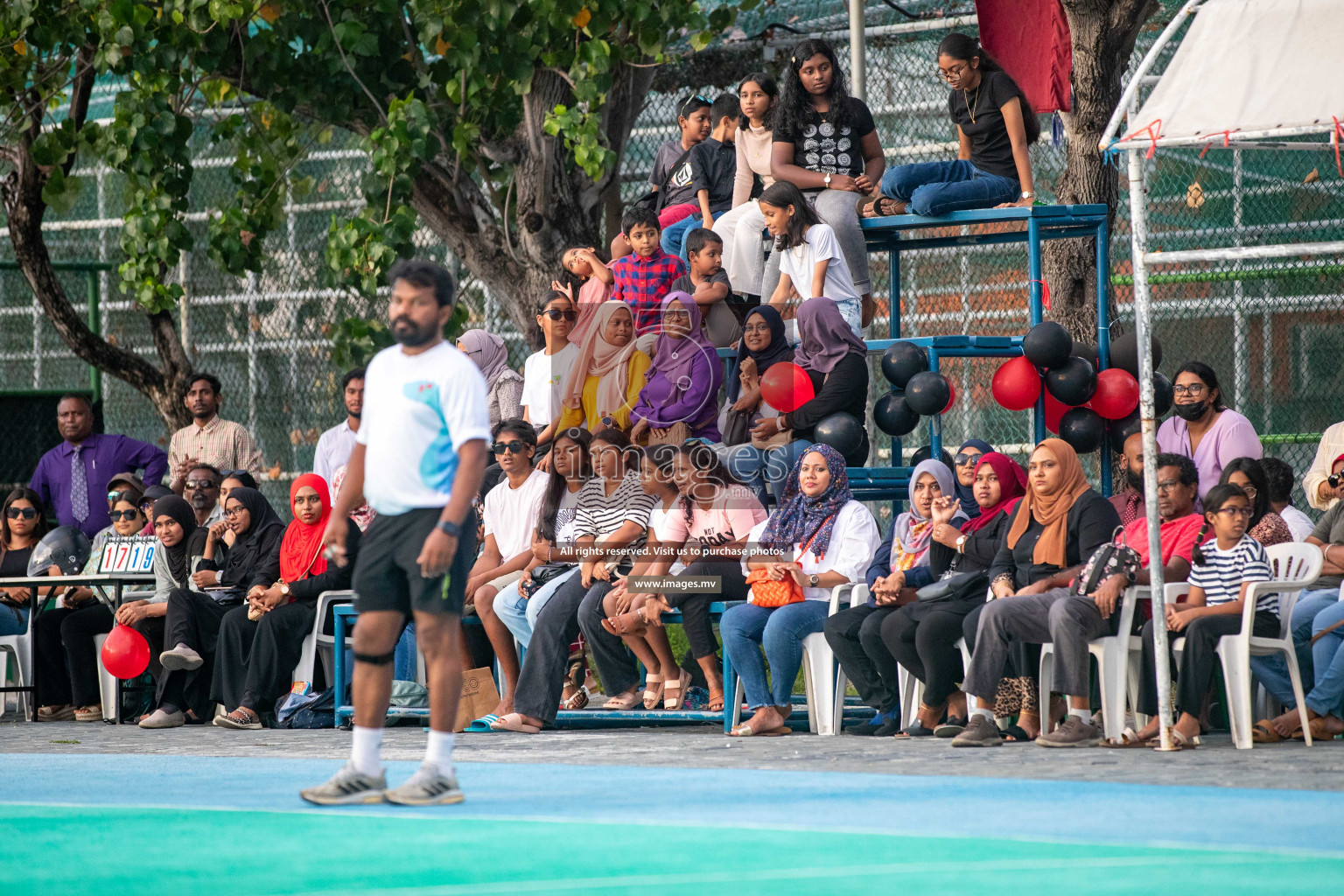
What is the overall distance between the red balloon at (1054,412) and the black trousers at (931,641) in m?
1.73

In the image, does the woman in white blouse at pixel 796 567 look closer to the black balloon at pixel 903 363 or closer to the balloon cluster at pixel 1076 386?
the black balloon at pixel 903 363

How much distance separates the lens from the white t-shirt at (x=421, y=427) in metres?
6.00

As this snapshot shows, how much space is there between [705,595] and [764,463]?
769 mm

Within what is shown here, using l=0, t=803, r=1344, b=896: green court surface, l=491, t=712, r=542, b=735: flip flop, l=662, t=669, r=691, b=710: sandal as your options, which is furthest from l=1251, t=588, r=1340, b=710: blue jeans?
l=491, t=712, r=542, b=735: flip flop

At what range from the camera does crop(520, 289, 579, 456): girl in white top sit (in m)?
10.5

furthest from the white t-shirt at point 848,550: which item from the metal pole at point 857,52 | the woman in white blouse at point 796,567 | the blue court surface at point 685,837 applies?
the metal pole at point 857,52

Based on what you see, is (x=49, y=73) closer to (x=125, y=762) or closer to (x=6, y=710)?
(x=6, y=710)

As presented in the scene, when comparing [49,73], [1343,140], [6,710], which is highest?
[49,73]

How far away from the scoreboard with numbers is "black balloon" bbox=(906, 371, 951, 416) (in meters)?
4.84

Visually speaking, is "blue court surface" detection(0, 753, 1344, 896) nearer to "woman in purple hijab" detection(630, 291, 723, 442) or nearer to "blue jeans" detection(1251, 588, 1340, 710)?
"blue jeans" detection(1251, 588, 1340, 710)

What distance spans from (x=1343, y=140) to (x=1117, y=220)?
459cm

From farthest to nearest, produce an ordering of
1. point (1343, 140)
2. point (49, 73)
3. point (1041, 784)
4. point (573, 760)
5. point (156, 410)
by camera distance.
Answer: point (156, 410) < point (49, 73) < point (573, 760) < point (1343, 140) < point (1041, 784)

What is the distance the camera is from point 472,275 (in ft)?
40.1

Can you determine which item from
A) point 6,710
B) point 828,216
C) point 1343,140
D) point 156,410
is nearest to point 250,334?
point 156,410
